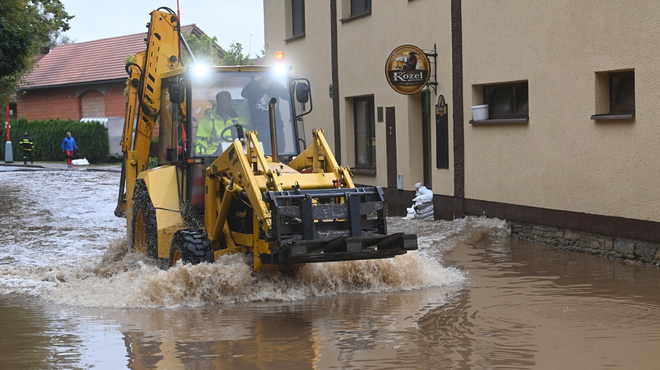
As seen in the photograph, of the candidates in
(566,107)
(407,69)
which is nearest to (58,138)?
(407,69)

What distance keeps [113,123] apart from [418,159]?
26450 millimetres

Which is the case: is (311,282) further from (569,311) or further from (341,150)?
(341,150)

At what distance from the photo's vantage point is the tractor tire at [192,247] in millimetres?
8992

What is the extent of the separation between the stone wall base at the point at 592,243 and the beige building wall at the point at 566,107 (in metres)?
0.35

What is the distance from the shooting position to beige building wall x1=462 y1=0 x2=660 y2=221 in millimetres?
10852

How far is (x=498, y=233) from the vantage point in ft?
45.7

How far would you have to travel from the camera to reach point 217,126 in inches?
Answer: 391

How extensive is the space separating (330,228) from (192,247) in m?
1.58

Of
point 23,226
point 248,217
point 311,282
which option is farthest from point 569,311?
point 23,226

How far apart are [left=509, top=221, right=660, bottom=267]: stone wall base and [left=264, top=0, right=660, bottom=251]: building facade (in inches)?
4.7

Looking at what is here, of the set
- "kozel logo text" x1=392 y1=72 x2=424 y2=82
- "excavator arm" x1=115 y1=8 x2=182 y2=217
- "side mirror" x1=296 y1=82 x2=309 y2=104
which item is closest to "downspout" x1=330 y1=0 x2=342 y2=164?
"kozel logo text" x1=392 y1=72 x2=424 y2=82

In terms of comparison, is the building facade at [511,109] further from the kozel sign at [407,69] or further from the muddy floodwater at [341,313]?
the muddy floodwater at [341,313]

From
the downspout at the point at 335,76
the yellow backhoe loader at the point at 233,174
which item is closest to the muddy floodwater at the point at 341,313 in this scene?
the yellow backhoe loader at the point at 233,174

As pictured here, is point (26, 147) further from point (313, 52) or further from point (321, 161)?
point (321, 161)
